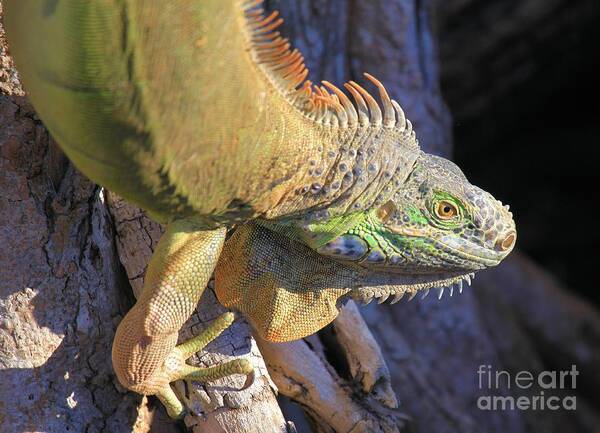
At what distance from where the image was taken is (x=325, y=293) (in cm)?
274

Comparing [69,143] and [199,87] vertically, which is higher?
[199,87]

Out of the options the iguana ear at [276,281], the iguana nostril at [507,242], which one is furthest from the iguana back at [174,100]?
the iguana nostril at [507,242]

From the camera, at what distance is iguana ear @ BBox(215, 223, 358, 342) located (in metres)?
2.65

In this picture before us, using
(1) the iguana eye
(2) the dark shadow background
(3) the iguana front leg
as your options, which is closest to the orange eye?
(1) the iguana eye

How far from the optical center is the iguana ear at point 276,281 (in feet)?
8.70

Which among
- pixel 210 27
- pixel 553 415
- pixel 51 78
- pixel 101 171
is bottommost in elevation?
pixel 553 415

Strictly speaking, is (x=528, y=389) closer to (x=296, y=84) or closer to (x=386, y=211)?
(x=386, y=211)

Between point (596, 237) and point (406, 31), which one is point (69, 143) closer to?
point (406, 31)

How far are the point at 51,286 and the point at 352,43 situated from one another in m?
2.78

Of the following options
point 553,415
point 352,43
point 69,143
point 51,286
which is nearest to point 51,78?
point 69,143

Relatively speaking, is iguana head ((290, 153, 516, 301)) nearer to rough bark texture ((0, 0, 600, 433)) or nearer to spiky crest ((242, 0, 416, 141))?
spiky crest ((242, 0, 416, 141))

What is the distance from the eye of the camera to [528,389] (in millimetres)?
6039

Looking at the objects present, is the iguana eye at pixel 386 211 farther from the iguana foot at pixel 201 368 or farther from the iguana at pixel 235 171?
the iguana foot at pixel 201 368

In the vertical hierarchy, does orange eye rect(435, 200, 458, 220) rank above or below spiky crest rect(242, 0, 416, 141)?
below
